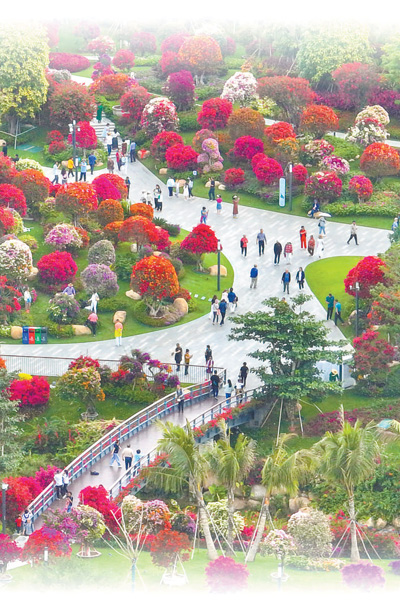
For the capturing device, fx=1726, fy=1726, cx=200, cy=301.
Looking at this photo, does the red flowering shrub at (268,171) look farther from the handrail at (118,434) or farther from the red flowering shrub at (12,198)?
the handrail at (118,434)

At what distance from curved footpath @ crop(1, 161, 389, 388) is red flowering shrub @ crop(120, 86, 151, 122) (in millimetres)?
4811

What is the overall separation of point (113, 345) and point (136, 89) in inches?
1115

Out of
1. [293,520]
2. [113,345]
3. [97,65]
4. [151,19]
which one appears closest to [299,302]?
[113,345]

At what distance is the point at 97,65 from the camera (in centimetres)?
11038

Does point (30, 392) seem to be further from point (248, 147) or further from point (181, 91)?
point (181, 91)

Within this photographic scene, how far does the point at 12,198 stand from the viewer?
275ft

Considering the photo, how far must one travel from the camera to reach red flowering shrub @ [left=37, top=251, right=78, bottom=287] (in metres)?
78.0

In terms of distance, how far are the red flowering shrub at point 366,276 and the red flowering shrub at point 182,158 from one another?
729 inches

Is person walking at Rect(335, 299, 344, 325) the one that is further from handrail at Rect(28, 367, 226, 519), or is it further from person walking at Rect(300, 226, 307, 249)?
person walking at Rect(300, 226, 307, 249)

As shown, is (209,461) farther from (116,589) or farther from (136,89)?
(136,89)

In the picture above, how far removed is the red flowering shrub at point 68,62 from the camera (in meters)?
110

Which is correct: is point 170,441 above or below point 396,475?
above

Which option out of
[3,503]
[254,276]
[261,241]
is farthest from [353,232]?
[3,503]

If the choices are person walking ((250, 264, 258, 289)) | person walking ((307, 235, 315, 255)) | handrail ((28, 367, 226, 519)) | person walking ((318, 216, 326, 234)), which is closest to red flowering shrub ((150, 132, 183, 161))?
person walking ((318, 216, 326, 234))
